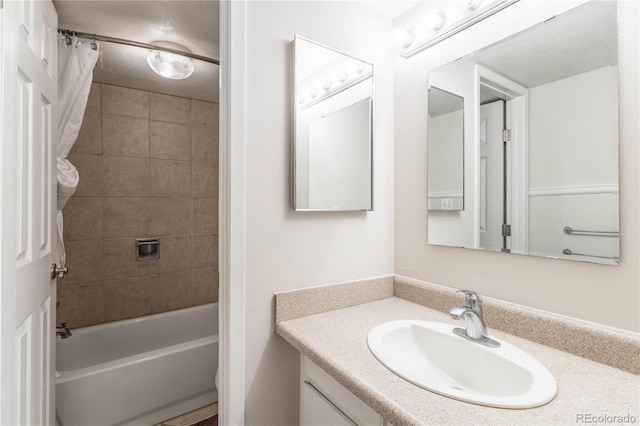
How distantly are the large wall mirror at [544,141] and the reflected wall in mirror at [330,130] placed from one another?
1.20 feet

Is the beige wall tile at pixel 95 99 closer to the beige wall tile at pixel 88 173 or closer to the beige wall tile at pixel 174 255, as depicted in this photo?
the beige wall tile at pixel 88 173

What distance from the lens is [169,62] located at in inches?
67.2

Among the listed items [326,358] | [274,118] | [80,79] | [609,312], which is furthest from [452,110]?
[80,79]

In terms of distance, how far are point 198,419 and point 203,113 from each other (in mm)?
2405

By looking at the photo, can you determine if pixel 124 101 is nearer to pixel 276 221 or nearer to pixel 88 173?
pixel 88 173

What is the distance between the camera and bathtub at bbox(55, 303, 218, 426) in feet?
5.11

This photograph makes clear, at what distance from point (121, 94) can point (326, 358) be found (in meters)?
2.58

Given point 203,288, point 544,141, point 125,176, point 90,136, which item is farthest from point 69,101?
point 544,141

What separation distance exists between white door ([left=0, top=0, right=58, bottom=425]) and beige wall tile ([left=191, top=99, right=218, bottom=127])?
133 cm

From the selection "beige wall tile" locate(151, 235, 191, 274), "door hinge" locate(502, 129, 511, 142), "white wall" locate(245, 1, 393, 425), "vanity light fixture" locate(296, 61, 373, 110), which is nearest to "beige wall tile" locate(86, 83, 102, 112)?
"beige wall tile" locate(151, 235, 191, 274)

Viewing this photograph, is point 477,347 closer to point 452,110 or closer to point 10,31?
point 452,110

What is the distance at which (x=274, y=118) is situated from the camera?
111 cm

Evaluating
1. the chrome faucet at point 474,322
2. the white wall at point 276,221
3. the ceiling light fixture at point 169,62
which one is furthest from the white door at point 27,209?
the chrome faucet at point 474,322

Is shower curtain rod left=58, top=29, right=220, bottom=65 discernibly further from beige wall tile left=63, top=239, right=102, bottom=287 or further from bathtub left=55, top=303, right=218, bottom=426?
bathtub left=55, top=303, right=218, bottom=426
